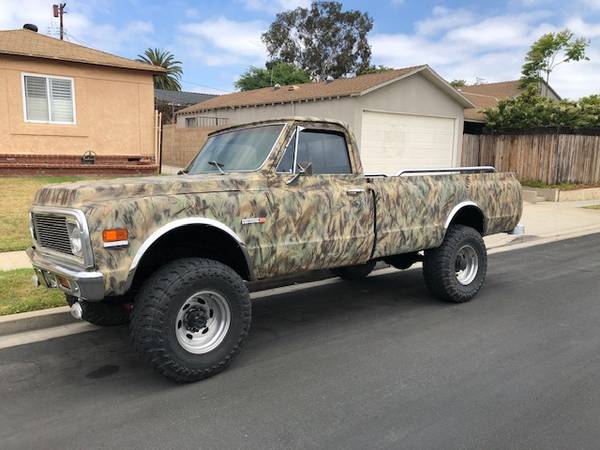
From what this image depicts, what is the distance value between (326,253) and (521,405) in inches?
80.5

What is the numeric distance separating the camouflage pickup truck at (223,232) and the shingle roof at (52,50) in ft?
41.3

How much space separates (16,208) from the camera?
10602mm

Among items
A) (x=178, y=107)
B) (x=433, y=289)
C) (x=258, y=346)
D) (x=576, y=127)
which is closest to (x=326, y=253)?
(x=258, y=346)

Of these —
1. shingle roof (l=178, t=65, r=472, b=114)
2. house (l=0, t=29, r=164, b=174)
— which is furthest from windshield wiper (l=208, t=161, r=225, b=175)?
shingle roof (l=178, t=65, r=472, b=114)

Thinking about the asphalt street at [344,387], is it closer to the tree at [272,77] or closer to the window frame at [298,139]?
the window frame at [298,139]

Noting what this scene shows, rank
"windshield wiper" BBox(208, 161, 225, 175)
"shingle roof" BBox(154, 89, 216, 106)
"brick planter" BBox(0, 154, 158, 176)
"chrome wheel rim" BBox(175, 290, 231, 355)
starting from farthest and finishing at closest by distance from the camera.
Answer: "shingle roof" BBox(154, 89, 216, 106), "brick planter" BBox(0, 154, 158, 176), "windshield wiper" BBox(208, 161, 225, 175), "chrome wheel rim" BBox(175, 290, 231, 355)

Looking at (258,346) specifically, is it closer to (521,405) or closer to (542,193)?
(521,405)

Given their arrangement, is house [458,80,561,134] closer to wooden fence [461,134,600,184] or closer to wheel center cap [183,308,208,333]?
wooden fence [461,134,600,184]

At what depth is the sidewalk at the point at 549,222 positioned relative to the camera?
25.6 feet

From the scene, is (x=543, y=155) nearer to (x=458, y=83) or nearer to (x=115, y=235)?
(x=115, y=235)

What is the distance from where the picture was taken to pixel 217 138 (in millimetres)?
5719

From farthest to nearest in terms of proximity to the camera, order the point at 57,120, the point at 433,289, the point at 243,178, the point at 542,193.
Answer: the point at 542,193 → the point at 57,120 → the point at 433,289 → the point at 243,178

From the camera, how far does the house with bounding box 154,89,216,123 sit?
38603mm

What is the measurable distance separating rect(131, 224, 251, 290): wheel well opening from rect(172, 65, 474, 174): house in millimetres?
13730
